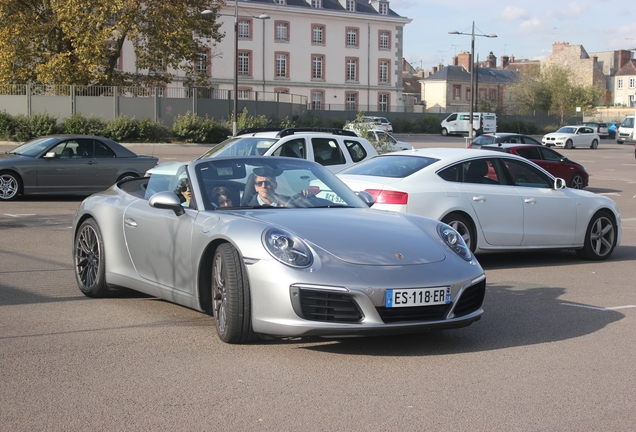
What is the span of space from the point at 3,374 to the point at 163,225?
1990 mm

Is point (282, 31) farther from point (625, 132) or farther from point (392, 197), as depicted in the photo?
point (392, 197)

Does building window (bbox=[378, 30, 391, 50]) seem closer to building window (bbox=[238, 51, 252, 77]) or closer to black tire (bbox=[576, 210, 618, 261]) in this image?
building window (bbox=[238, 51, 252, 77])

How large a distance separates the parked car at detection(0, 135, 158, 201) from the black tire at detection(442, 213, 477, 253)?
30.8ft

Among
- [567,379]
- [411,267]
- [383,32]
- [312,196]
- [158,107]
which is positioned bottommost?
[567,379]

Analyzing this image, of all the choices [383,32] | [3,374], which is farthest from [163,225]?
[383,32]

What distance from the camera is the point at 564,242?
1070 cm

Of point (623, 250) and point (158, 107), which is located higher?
point (158, 107)

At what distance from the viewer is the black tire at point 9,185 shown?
1734cm

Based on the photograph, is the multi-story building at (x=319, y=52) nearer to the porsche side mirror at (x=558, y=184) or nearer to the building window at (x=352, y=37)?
the building window at (x=352, y=37)

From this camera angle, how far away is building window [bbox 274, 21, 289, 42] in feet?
245

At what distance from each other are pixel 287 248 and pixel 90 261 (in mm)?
2907

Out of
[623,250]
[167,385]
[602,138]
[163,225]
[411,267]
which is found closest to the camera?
[167,385]

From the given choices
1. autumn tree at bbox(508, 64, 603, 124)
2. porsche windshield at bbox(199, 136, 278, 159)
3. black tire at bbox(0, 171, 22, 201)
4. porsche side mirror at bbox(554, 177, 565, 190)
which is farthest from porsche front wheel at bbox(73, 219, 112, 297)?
autumn tree at bbox(508, 64, 603, 124)

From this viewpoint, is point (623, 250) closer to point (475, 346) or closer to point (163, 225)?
point (475, 346)
